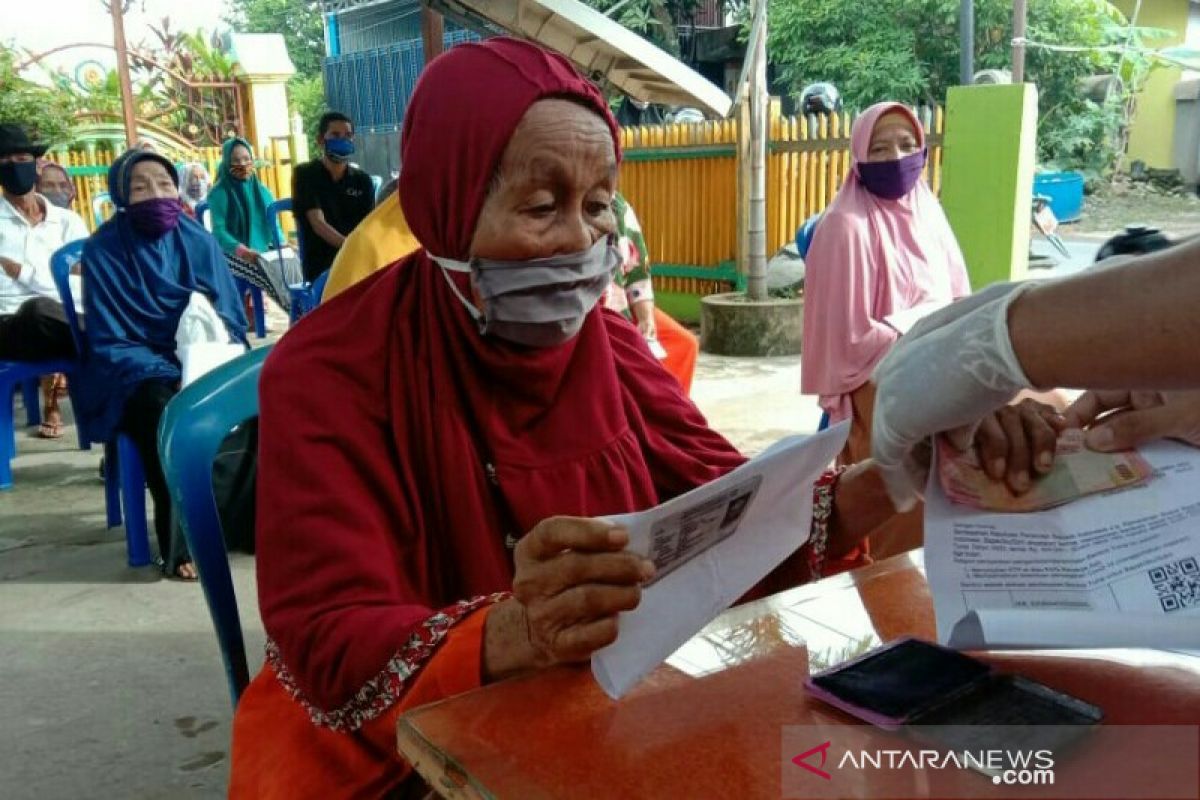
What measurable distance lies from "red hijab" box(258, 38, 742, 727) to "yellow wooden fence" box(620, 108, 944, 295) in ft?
21.9

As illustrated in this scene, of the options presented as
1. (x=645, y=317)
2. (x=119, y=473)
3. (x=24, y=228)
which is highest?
(x=24, y=228)

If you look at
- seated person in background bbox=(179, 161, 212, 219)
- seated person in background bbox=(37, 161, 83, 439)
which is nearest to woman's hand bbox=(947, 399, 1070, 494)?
seated person in background bbox=(37, 161, 83, 439)

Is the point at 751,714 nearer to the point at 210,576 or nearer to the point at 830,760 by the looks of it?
the point at 830,760

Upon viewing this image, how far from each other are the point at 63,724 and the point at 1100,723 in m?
2.76

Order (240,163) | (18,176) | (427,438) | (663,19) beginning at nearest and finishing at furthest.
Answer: (427,438) < (18,176) < (240,163) < (663,19)

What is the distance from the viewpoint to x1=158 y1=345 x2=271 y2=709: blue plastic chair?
63.5 inches

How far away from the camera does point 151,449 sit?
3963 millimetres

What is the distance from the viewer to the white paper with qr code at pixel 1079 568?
0.90m

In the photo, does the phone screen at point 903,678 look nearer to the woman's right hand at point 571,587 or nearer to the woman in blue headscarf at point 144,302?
the woman's right hand at point 571,587

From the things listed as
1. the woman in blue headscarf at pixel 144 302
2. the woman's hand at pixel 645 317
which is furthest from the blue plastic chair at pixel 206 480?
the woman in blue headscarf at pixel 144 302

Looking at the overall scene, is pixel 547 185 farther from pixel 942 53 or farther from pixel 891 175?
pixel 942 53

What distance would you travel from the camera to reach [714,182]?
8766mm

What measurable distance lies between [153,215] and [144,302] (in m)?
0.44

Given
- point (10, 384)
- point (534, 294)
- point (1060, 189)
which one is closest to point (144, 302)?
point (10, 384)
